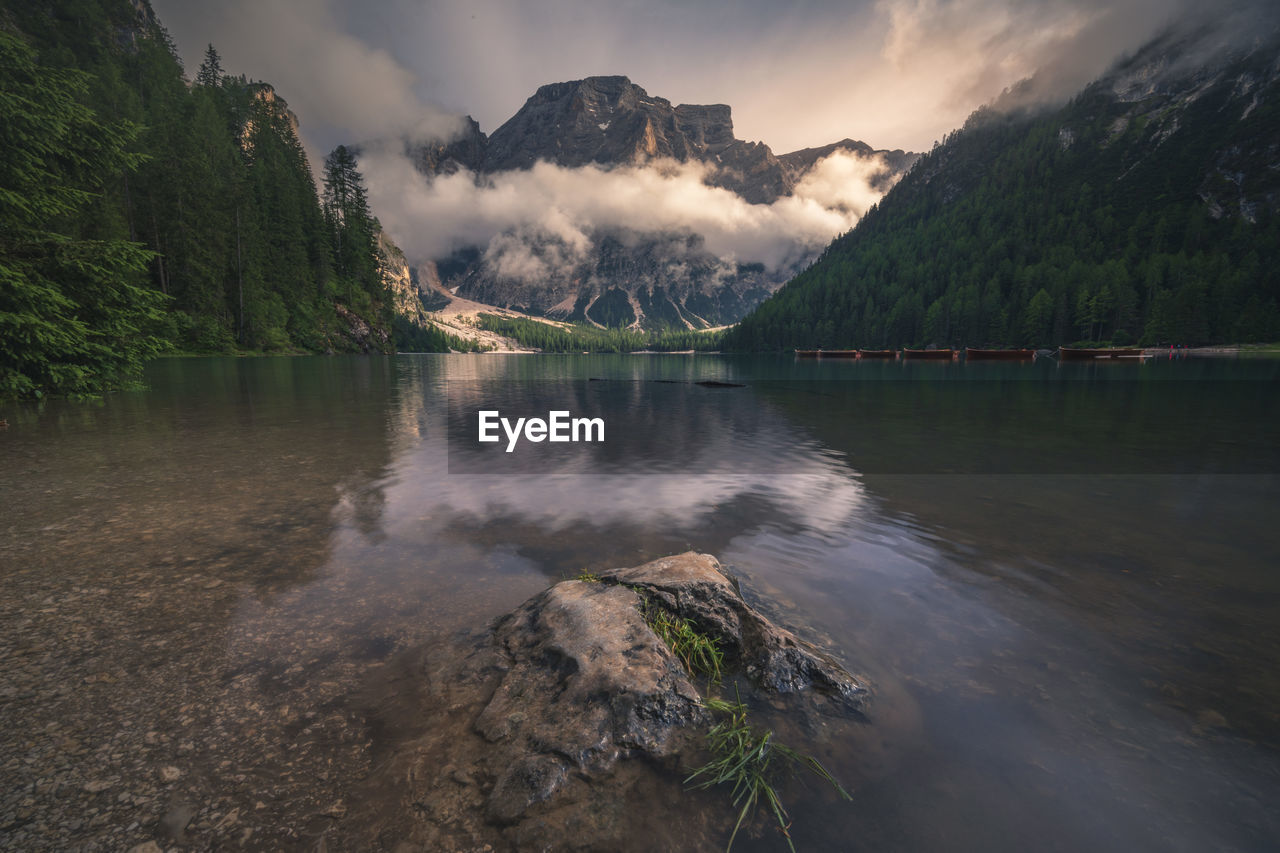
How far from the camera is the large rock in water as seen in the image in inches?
149

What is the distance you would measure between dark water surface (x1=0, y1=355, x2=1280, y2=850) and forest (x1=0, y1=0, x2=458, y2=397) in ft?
13.4

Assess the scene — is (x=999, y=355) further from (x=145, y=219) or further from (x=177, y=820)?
(x=145, y=219)

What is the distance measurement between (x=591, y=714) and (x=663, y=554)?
5.19m

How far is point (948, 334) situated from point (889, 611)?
601 feet

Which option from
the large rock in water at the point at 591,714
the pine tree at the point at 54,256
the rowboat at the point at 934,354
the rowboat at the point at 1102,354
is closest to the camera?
the large rock in water at the point at 591,714

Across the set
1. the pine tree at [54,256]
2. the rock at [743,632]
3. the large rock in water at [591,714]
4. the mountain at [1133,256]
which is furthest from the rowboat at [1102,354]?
the pine tree at [54,256]

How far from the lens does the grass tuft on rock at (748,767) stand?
4039 mm

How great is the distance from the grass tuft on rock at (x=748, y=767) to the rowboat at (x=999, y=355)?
5836 inches

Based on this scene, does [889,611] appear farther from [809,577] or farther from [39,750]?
Answer: [39,750]

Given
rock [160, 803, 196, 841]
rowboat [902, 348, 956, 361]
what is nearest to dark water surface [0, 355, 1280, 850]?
rock [160, 803, 196, 841]

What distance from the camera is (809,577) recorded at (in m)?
8.73

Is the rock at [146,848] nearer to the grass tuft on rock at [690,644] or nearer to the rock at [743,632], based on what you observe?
the grass tuft on rock at [690,644]

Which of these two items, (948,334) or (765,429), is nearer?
(765,429)

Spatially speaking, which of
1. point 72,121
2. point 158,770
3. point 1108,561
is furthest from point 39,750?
point 72,121
